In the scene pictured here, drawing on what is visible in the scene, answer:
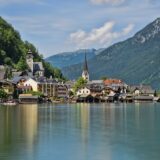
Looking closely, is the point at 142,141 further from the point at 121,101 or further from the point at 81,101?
the point at 121,101

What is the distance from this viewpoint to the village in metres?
157

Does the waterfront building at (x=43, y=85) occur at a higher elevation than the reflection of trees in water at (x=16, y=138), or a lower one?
higher

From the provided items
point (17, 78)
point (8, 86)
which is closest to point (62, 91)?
point (17, 78)

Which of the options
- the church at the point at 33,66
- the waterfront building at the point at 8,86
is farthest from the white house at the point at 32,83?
the church at the point at 33,66

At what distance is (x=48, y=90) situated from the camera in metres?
174

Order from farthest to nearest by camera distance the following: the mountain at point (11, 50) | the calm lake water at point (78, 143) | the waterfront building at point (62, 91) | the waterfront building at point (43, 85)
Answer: the mountain at point (11, 50), the waterfront building at point (62, 91), the waterfront building at point (43, 85), the calm lake water at point (78, 143)

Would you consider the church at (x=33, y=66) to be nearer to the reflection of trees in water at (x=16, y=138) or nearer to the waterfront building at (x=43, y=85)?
the waterfront building at (x=43, y=85)

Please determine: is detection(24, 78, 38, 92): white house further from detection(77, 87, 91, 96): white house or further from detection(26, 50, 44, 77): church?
detection(26, 50, 44, 77): church

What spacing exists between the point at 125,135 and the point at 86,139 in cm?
502

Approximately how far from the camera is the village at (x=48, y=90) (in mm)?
156750

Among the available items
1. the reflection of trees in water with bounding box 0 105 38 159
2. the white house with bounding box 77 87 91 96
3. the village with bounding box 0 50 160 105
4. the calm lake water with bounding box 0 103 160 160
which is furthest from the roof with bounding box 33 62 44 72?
the calm lake water with bounding box 0 103 160 160

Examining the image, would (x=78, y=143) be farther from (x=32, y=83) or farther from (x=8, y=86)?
(x=32, y=83)

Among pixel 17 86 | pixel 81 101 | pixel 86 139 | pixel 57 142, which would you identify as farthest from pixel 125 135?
pixel 81 101

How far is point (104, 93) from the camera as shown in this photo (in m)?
191
